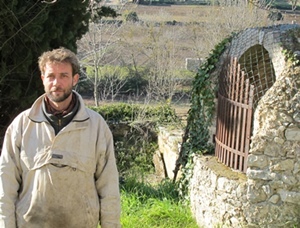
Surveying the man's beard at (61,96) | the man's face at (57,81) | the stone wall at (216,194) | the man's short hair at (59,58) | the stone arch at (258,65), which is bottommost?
the stone wall at (216,194)

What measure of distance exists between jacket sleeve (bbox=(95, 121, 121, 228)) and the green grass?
3.01 meters

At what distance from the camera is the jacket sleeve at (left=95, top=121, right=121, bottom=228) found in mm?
3514

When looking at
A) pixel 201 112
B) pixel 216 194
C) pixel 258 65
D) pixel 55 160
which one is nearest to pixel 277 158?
pixel 216 194

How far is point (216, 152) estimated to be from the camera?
23.6ft

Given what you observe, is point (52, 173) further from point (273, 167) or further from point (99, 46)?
point (99, 46)

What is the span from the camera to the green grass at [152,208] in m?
6.80

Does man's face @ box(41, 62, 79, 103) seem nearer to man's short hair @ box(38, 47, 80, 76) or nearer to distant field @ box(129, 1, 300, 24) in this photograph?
man's short hair @ box(38, 47, 80, 76)

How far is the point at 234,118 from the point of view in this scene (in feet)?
21.4

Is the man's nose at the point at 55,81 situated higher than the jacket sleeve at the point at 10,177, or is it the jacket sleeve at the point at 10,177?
the man's nose at the point at 55,81

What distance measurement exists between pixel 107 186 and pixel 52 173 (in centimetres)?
39

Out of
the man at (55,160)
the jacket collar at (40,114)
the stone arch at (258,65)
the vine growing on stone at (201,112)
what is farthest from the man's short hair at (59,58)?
the vine growing on stone at (201,112)

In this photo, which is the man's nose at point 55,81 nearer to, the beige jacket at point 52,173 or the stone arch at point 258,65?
the beige jacket at point 52,173

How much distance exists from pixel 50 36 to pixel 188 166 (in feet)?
9.90

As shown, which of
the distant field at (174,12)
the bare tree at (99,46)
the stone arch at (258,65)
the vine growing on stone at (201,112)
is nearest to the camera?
the stone arch at (258,65)
